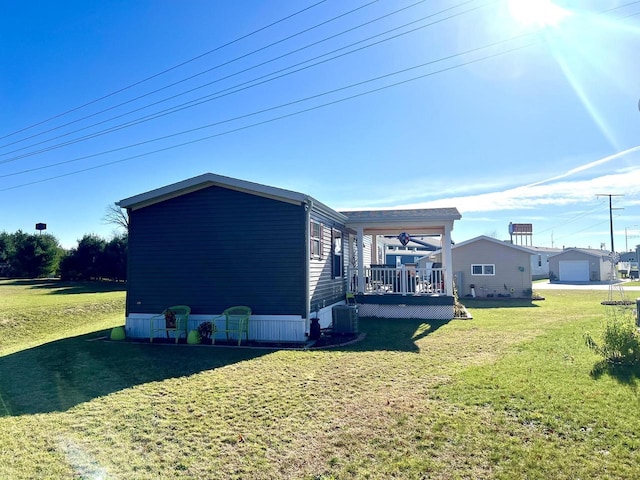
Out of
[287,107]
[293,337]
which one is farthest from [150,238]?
[287,107]

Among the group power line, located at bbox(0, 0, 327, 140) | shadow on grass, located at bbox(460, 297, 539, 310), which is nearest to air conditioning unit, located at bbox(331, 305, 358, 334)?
power line, located at bbox(0, 0, 327, 140)

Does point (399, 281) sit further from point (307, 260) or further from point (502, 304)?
point (502, 304)

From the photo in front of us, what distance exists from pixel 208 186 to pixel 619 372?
900cm

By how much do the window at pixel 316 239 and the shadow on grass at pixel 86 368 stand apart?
3131 mm

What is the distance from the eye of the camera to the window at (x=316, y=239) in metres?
10.2

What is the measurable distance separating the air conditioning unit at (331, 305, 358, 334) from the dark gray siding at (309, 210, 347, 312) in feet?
1.81

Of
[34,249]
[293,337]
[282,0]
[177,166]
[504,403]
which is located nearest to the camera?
[504,403]

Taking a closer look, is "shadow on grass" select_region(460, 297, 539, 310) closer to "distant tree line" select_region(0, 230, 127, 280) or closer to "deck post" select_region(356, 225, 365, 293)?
"deck post" select_region(356, 225, 365, 293)

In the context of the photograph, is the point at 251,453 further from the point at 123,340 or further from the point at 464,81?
the point at 464,81

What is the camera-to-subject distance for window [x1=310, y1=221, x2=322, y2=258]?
401 inches

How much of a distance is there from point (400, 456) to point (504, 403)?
1801 mm

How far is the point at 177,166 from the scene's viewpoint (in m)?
18.2

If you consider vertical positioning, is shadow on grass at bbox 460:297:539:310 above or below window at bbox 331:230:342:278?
below

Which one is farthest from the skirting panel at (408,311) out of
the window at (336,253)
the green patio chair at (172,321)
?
the green patio chair at (172,321)
